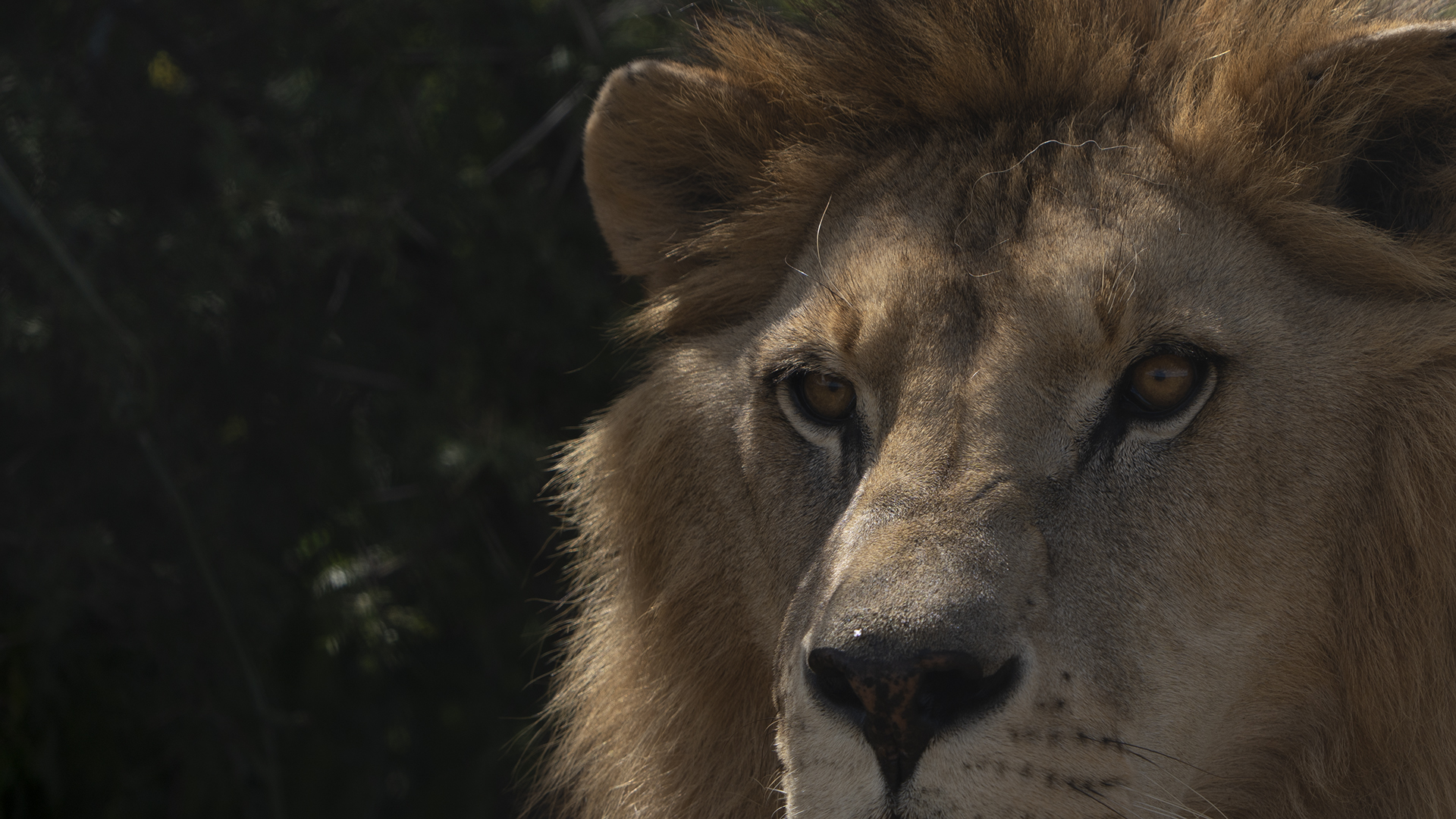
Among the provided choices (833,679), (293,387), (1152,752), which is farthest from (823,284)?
(293,387)

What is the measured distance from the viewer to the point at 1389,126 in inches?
74.5

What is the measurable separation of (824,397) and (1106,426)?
0.46 m

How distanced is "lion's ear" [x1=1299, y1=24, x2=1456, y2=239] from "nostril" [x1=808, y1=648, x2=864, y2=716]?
1.05 m

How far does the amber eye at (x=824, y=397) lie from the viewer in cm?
205

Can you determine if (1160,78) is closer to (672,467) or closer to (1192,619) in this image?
(1192,619)

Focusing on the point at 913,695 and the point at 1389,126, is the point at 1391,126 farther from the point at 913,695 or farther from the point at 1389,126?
the point at 913,695

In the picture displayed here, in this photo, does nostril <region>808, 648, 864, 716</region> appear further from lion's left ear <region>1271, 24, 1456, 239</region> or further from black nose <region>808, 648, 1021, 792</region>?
lion's left ear <region>1271, 24, 1456, 239</region>

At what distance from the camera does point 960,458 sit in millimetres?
1818

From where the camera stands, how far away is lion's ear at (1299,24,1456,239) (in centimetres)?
179

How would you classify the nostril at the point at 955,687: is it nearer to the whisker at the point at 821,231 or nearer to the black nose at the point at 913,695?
the black nose at the point at 913,695

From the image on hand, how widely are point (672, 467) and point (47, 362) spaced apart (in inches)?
70.4

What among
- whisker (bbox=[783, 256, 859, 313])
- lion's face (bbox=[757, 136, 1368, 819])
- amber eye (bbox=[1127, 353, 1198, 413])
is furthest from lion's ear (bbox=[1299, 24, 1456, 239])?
whisker (bbox=[783, 256, 859, 313])

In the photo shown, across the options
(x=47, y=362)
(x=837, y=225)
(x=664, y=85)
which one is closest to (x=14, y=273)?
(x=47, y=362)

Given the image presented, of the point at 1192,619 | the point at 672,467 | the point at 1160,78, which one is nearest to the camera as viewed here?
the point at 1192,619
